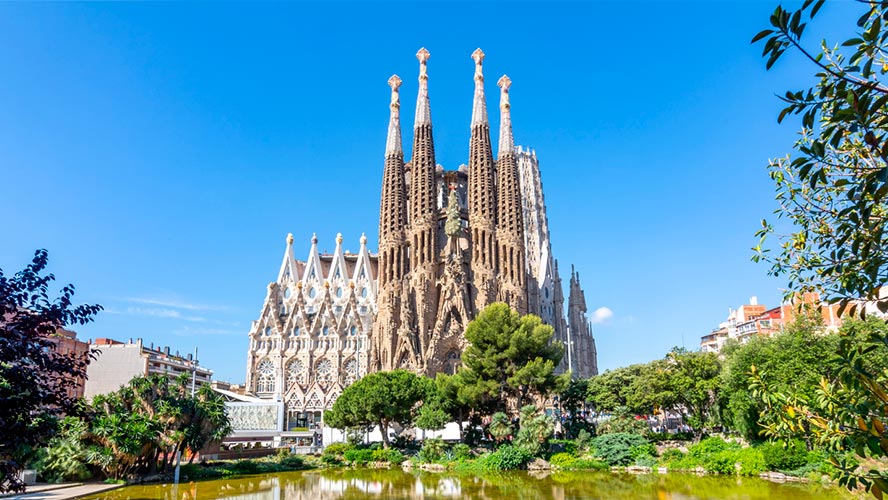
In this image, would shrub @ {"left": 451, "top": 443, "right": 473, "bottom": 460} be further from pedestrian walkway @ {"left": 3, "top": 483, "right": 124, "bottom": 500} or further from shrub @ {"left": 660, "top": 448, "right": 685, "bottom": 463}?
pedestrian walkway @ {"left": 3, "top": 483, "right": 124, "bottom": 500}

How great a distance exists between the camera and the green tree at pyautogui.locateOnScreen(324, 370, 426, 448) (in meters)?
35.3

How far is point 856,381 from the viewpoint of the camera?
195 inches

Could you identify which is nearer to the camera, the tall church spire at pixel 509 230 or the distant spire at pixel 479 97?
the tall church spire at pixel 509 230

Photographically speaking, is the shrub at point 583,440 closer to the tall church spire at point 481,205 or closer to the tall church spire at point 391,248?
the tall church spire at point 481,205

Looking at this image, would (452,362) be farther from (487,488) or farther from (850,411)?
(850,411)

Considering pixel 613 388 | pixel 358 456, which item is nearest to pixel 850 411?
pixel 358 456

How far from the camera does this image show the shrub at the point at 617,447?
30.2m

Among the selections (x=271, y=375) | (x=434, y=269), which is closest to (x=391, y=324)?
(x=434, y=269)

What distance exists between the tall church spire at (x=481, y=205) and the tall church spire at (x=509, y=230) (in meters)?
0.72

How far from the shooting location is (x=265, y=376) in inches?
2510

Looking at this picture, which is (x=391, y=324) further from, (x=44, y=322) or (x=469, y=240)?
(x=44, y=322)

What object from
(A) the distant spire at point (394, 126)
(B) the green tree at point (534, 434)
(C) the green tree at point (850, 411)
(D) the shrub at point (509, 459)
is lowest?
(D) the shrub at point (509, 459)

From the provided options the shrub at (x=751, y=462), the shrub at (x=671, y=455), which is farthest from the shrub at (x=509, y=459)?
the shrub at (x=751, y=462)

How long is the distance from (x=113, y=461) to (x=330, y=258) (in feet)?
168
